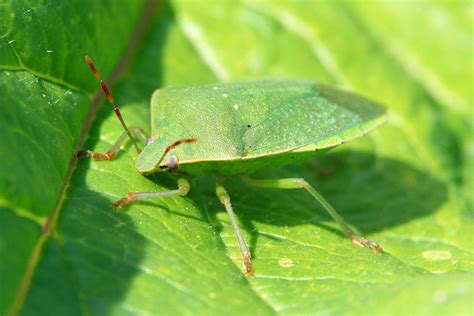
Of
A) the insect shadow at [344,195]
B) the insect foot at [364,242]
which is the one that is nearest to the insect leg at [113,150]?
the insect shadow at [344,195]

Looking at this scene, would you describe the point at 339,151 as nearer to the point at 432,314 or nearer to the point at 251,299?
the point at 251,299

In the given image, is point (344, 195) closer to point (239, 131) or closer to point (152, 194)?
point (239, 131)

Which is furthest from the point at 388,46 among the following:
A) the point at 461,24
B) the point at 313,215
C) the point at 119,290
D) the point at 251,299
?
the point at 119,290

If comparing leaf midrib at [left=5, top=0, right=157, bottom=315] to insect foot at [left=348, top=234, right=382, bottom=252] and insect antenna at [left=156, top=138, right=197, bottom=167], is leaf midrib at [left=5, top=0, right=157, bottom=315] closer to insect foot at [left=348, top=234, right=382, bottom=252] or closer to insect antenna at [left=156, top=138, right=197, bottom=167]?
insect antenna at [left=156, top=138, right=197, bottom=167]

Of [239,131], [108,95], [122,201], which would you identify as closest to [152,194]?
[122,201]

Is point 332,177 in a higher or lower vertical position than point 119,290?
lower

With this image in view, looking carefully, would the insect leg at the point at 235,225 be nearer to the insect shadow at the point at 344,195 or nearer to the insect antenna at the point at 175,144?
the insect shadow at the point at 344,195
